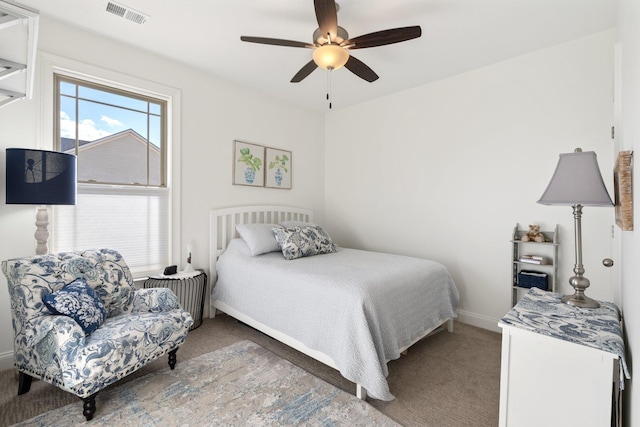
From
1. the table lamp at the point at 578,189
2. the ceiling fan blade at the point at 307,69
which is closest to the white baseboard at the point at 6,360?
the ceiling fan blade at the point at 307,69

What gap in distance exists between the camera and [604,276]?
8.38 feet

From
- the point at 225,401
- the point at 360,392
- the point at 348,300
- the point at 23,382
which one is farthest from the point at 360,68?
the point at 23,382

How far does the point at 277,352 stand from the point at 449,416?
4.57 ft

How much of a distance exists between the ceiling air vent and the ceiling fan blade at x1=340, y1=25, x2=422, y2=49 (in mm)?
1617

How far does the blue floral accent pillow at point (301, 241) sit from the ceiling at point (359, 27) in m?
1.71

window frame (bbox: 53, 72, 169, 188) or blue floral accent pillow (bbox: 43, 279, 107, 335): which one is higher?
window frame (bbox: 53, 72, 169, 188)

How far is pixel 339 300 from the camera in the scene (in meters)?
2.10

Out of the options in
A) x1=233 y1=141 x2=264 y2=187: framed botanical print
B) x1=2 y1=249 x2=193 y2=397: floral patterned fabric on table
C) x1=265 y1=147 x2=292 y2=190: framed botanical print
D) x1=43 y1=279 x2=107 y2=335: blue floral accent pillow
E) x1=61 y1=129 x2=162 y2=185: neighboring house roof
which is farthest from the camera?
x1=265 y1=147 x2=292 y2=190: framed botanical print

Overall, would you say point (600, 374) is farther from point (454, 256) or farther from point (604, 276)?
point (454, 256)

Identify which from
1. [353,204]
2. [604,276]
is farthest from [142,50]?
[604,276]

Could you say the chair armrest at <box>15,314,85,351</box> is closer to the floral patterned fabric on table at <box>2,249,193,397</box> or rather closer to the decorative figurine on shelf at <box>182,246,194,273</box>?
the floral patterned fabric on table at <box>2,249,193,397</box>

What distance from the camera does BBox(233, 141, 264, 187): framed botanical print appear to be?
3664 mm

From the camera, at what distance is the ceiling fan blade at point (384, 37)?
1.96 m

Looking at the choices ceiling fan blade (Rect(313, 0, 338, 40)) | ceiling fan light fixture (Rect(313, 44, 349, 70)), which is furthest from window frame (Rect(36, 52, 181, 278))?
ceiling fan blade (Rect(313, 0, 338, 40))
